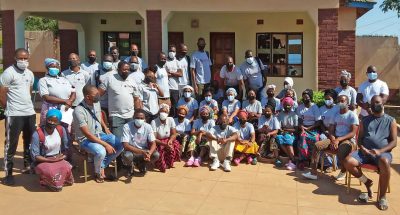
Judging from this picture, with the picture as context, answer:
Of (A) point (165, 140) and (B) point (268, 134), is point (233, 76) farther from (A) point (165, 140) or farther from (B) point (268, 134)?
(A) point (165, 140)

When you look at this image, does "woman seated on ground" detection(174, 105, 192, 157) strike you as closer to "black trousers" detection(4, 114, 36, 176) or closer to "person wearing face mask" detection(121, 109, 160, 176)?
"person wearing face mask" detection(121, 109, 160, 176)

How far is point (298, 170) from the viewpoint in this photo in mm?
7301

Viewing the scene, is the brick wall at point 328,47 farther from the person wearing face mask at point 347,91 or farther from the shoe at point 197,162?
the shoe at point 197,162

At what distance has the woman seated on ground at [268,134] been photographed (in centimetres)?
773

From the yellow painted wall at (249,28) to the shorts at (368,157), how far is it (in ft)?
22.4

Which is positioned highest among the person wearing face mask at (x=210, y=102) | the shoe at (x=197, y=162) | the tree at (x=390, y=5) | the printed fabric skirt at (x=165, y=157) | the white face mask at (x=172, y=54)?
the tree at (x=390, y=5)

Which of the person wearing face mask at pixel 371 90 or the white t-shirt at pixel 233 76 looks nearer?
the person wearing face mask at pixel 371 90

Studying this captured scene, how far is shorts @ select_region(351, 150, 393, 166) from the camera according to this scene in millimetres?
5736

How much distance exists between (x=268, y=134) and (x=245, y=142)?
1.40ft

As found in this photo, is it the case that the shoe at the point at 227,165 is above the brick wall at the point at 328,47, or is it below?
below

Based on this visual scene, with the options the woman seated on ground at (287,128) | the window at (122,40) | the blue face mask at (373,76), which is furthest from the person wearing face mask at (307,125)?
the window at (122,40)

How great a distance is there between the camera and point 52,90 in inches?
265

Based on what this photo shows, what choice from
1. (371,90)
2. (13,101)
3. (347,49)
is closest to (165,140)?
(13,101)

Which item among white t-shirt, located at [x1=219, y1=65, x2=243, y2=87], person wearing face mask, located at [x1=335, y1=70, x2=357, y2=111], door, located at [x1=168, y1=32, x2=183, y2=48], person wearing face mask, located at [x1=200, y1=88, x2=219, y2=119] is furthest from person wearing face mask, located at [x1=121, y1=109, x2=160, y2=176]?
door, located at [x1=168, y1=32, x2=183, y2=48]
